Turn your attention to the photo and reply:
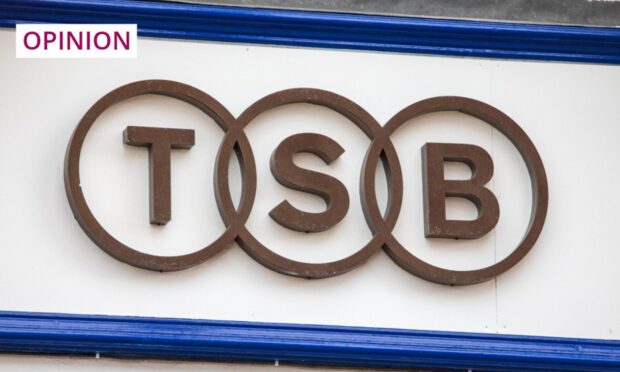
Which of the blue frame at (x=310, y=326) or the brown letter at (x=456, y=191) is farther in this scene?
the brown letter at (x=456, y=191)

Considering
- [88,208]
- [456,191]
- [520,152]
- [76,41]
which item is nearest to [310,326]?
[456,191]

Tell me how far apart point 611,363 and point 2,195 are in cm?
214

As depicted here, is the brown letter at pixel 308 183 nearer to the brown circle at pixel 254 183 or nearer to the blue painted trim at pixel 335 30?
the brown circle at pixel 254 183

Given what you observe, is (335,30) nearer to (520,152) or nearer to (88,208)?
(520,152)

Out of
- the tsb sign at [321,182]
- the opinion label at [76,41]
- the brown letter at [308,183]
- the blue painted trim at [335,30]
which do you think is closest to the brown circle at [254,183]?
the tsb sign at [321,182]

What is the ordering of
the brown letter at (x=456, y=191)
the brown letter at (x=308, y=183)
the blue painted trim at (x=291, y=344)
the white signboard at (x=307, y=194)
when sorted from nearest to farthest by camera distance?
the blue painted trim at (x=291, y=344), the white signboard at (x=307, y=194), the brown letter at (x=308, y=183), the brown letter at (x=456, y=191)

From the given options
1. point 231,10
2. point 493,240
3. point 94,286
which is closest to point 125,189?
point 94,286

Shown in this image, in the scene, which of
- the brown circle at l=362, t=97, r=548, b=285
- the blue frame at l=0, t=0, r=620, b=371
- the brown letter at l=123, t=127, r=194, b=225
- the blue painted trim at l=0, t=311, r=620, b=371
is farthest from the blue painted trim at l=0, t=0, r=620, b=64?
the blue painted trim at l=0, t=311, r=620, b=371

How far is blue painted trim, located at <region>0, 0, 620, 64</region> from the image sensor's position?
16.6 ft

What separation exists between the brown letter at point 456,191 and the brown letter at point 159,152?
33.3 inches

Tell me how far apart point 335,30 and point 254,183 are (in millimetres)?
673

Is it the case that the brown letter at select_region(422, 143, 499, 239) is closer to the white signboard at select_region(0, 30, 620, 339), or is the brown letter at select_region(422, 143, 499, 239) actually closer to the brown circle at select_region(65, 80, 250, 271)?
the white signboard at select_region(0, 30, 620, 339)

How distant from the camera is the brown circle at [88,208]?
189 inches

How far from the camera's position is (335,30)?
5238 mm
